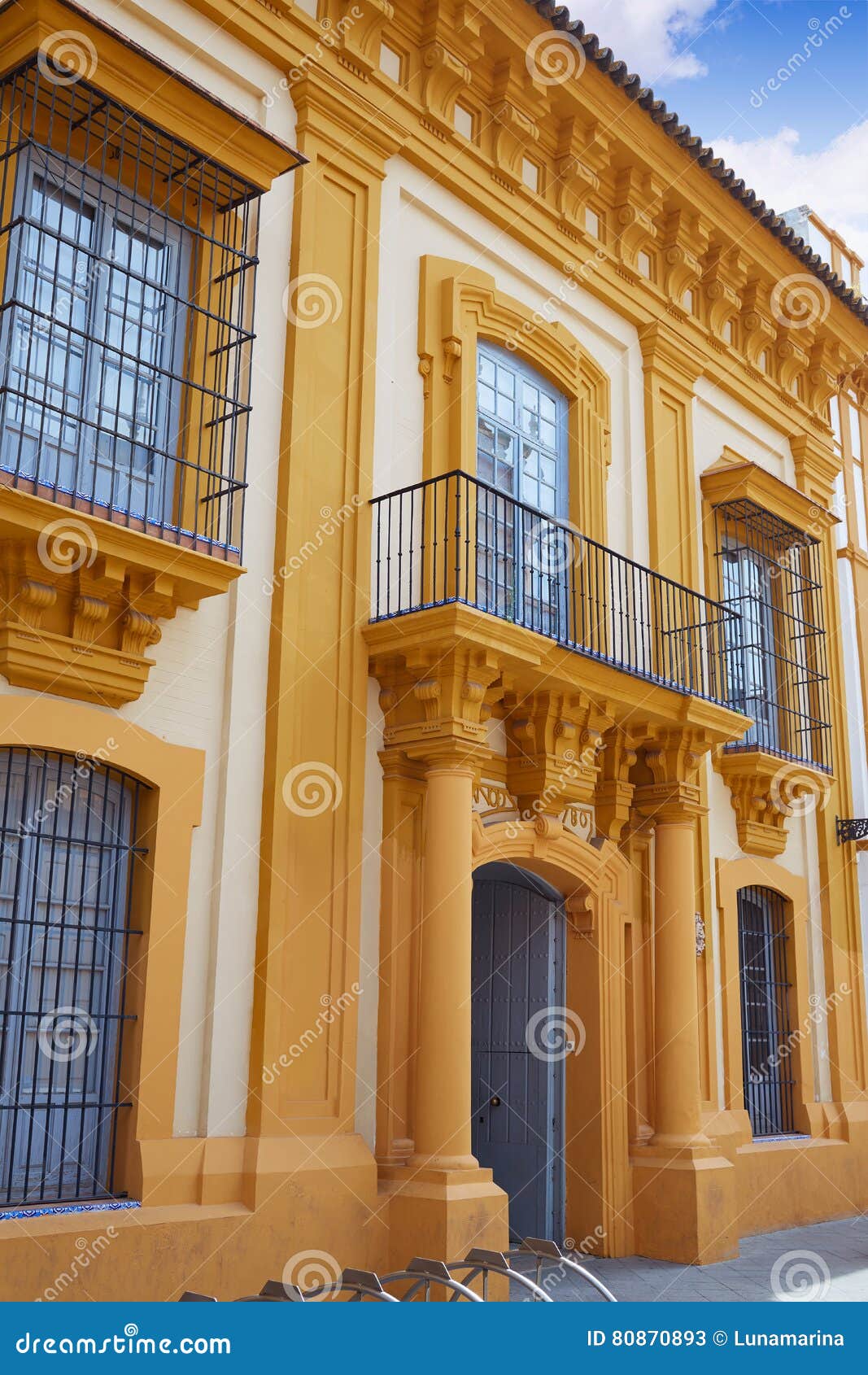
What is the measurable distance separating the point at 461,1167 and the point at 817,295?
32.7ft

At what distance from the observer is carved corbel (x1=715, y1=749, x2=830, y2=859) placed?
11.7 metres

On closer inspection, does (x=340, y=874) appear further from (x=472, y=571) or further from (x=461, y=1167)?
(x=472, y=571)

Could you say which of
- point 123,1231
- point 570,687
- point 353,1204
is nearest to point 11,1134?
point 123,1231

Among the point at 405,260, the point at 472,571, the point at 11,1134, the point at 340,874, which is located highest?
the point at 405,260

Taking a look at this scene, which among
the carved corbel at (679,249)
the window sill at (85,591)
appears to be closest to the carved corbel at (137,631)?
the window sill at (85,591)

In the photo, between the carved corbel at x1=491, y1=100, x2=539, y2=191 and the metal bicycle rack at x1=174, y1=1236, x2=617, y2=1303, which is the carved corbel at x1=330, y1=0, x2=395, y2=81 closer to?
the carved corbel at x1=491, y1=100, x2=539, y2=191

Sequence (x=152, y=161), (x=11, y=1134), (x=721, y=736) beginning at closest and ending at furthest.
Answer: (x=11, y=1134)
(x=152, y=161)
(x=721, y=736)

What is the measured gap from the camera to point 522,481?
10117mm

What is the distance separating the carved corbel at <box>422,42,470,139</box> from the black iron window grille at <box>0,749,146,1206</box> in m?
5.56

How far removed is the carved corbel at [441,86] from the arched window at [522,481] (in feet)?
5.27

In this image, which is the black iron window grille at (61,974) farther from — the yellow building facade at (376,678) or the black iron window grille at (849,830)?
the black iron window grille at (849,830)

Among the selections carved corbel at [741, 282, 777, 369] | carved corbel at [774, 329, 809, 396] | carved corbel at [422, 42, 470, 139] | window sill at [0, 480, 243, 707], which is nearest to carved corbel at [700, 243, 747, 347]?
carved corbel at [741, 282, 777, 369]

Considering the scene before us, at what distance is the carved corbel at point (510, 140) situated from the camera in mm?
10125

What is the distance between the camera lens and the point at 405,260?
366 inches
